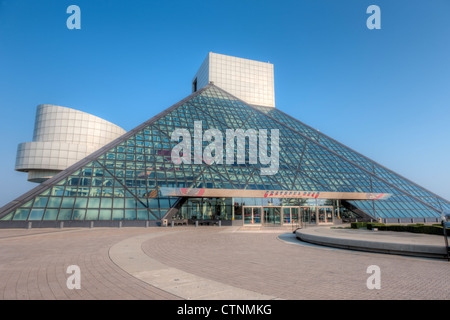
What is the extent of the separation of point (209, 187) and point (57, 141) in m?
32.4

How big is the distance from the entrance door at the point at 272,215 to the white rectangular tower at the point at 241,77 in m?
34.7

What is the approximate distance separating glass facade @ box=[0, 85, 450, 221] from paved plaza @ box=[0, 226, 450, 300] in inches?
588

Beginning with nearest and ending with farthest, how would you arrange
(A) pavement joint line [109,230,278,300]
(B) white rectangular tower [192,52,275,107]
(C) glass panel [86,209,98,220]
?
(A) pavement joint line [109,230,278,300]
(C) glass panel [86,209,98,220]
(B) white rectangular tower [192,52,275,107]

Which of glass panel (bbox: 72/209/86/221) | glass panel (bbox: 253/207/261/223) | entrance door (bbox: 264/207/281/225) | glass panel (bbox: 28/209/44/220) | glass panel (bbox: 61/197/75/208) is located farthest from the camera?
entrance door (bbox: 264/207/281/225)

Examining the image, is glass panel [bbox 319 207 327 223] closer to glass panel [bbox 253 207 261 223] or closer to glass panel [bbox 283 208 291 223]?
glass panel [bbox 283 208 291 223]

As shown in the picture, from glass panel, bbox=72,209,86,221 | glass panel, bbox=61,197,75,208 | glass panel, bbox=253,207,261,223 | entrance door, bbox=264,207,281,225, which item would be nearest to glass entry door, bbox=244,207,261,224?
glass panel, bbox=253,207,261,223

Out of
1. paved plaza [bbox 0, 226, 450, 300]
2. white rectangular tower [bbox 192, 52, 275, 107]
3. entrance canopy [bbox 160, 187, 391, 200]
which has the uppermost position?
white rectangular tower [bbox 192, 52, 275, 107]

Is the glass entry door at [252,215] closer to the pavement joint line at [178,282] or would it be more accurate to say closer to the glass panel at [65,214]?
the glass panel at [65,214]

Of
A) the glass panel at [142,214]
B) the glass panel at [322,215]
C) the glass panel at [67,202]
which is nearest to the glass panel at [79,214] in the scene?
the glass panel at [67,202]

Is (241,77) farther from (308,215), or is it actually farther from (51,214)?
(51,214)

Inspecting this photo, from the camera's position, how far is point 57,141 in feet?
152

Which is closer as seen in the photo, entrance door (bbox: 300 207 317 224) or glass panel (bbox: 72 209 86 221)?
glass panel (bbox: 72 209 86 221)

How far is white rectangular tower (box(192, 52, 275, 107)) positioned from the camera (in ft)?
207

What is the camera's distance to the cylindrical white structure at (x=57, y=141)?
44781 millimetres
